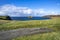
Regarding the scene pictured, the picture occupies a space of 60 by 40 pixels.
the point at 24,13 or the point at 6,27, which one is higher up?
the point at 24,13

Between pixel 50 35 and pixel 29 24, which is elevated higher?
pixel 29 24

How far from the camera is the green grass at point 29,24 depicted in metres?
2.75

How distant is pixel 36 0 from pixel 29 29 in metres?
0.64

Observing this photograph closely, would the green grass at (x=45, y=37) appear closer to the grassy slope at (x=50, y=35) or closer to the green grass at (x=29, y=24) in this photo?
the grassy slope at (x=50, y=35)

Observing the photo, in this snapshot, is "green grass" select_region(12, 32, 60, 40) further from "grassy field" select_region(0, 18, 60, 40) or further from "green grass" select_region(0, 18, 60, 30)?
"green grass" select_region(0, 18, 60, 30)

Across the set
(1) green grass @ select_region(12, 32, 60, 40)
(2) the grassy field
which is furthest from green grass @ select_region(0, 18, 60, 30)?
(1) green grass @ select_region(12, 32, 60, 40)

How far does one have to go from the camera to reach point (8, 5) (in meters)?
2.78

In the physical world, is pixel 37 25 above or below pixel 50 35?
above

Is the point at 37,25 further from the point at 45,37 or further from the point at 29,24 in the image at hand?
the point at 45,37

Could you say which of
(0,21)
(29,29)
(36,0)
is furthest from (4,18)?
(36,0)

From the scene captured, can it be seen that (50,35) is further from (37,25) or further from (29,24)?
(29,24)

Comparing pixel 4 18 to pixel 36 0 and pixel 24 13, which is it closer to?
pixel 24 13

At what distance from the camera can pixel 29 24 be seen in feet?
9.31

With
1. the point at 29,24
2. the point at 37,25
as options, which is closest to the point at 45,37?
the point at 37,25
